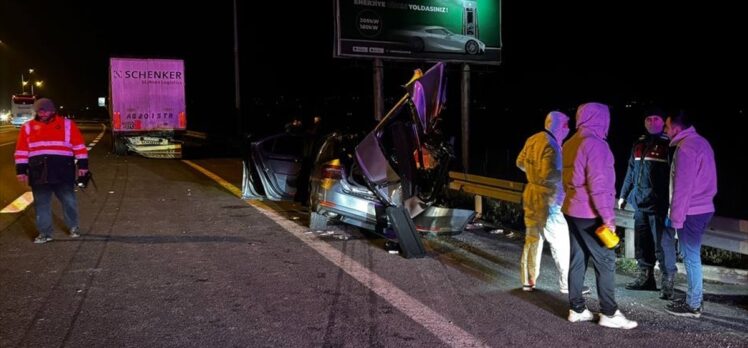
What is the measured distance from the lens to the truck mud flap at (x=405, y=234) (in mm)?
7078

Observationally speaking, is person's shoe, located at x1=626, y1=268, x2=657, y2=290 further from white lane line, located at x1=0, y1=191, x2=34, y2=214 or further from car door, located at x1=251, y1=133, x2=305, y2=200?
white lane line, located at x1=0, y1=191, x2=34, y2=214

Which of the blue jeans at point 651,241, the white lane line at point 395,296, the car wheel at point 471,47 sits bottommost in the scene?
the white lane line at point 395,296

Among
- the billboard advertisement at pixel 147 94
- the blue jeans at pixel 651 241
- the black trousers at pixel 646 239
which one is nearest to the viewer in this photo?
the blue jeans at pixel 651 241

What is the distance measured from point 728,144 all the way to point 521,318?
85.8 feet

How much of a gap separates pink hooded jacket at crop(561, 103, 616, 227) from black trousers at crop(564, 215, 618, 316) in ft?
0.30

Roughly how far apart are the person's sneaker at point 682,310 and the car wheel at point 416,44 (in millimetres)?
11043

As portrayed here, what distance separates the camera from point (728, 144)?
27250 millimetres

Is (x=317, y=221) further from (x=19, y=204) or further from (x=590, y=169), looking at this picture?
(x=19, y=204)

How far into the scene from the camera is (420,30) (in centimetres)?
1554

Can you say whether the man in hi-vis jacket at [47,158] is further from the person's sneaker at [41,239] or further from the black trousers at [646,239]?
the black trousers at [646,239]

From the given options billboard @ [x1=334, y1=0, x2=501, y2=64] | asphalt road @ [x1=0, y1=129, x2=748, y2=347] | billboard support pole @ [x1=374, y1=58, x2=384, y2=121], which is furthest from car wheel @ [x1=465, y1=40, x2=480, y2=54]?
asphalt road @ [x1=0, y1=129, x2=748, y2=347]

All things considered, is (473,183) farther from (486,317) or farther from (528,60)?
(528,60)

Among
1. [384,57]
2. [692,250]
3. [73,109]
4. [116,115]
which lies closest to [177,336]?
[692,250]

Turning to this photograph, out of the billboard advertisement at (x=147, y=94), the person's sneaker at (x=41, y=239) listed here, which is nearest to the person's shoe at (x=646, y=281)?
the person's sneaker at (x=41, y=239)
